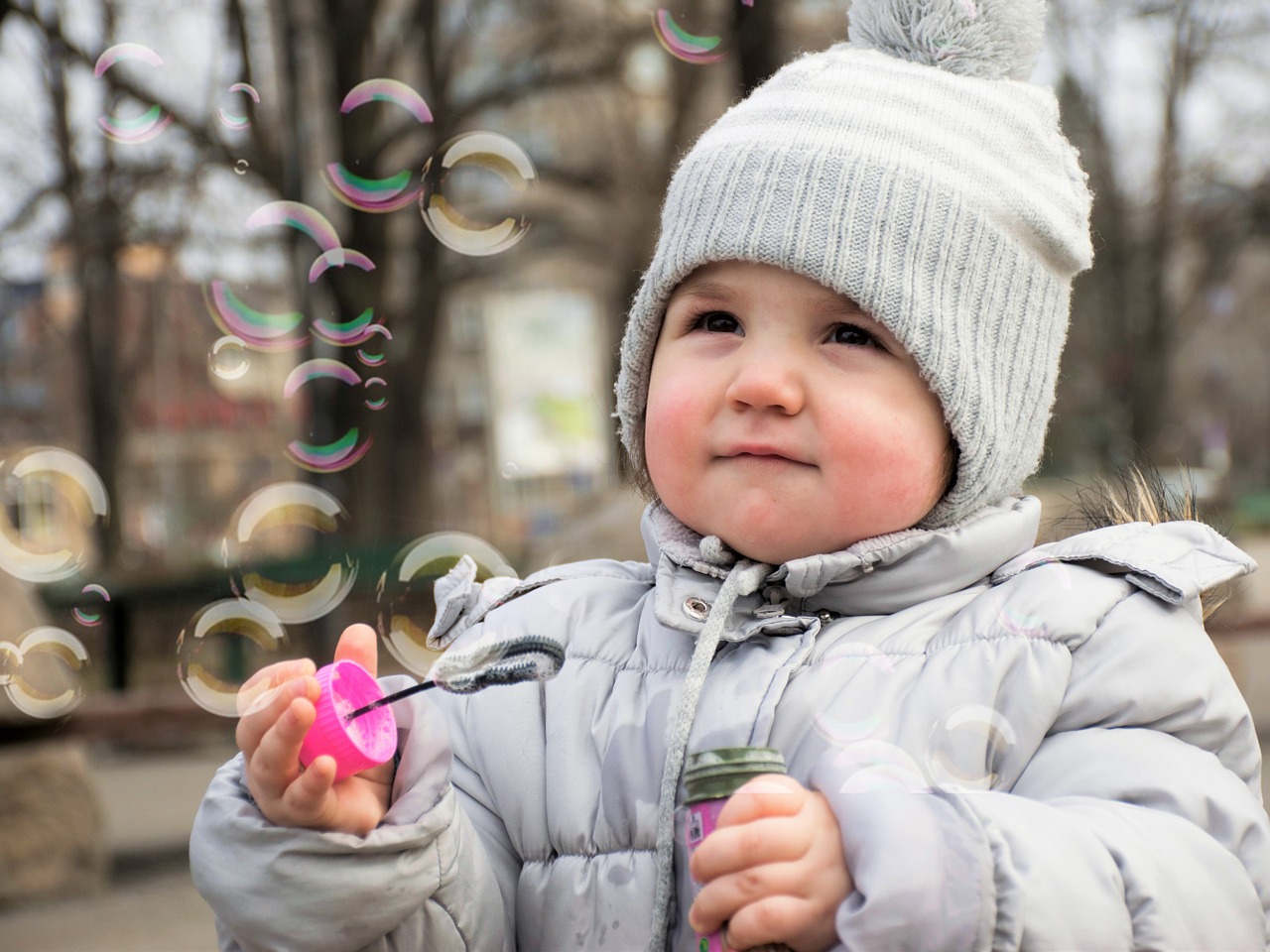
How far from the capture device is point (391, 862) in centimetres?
143

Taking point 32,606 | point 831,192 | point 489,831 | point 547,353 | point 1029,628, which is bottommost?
point 547,353

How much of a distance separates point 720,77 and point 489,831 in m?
10.7

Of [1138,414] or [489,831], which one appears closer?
[489,831]

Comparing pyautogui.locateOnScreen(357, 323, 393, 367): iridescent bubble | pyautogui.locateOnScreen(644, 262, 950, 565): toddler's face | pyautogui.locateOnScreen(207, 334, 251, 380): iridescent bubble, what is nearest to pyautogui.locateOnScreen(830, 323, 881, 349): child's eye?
pyautogui.locateOnScreen(644, 262, 950, 565): toddler's face

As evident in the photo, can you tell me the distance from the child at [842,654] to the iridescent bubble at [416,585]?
0.22m

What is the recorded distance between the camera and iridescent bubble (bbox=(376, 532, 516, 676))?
2.06 m

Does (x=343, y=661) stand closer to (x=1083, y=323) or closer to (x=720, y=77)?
(x=720, y=77)

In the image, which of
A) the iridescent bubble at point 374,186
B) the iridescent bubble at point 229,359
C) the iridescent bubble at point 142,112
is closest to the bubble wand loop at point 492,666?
the iridescent bubble at point 229,359

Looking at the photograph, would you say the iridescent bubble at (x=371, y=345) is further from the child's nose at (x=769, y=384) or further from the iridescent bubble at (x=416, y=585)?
the child's nose at (x=769, y=384)

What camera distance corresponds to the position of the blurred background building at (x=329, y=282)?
466 centimetres

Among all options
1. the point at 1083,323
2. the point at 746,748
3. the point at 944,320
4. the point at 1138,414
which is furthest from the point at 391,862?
the point at 1083,323

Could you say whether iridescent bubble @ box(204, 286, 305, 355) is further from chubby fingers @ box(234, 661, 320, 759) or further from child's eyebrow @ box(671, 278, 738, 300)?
chubby fingers @ box(234, 661, 320, 759)

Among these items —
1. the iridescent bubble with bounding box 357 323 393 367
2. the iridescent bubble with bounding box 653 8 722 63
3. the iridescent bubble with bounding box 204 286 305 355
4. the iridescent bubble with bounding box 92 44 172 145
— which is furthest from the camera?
the iridescent bubble with bounding box 653 8 722 63

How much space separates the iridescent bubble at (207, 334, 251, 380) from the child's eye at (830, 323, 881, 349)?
6.09ft
